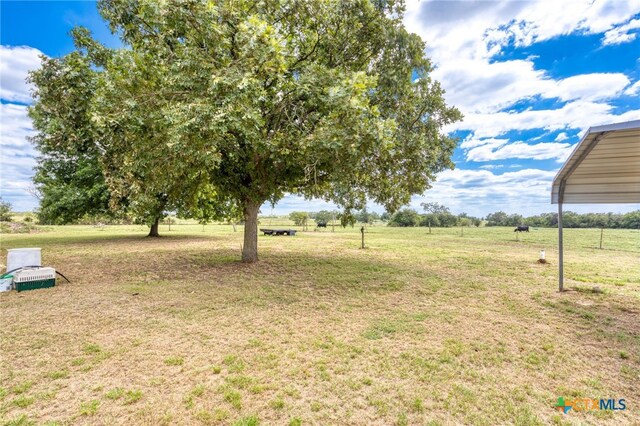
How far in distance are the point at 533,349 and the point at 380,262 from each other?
302 inches

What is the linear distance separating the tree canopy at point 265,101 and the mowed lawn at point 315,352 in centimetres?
344

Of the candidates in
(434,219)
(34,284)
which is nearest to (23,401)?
(34,284)

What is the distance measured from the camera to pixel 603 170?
6691 mm

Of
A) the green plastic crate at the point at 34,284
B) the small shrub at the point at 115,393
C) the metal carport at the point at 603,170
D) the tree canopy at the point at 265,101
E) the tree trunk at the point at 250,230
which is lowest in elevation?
the small shrub at the point at 115,393

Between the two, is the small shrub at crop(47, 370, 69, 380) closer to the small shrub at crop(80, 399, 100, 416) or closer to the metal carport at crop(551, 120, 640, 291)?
the small shrub at crop(80, 399, 100, 416)

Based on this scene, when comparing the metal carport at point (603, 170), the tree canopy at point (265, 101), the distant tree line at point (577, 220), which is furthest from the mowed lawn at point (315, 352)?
the distant tree line at point (577, 220)

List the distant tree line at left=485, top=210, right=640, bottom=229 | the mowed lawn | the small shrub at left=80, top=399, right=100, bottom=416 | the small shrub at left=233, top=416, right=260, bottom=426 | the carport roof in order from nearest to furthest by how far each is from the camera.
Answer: the small shrub at left=233, top=416, right=260, bottom=426
the small shrub at left=80, top=399, right=100, bottom=416
the mowed lawn
the carport roof
the distant tree line at left=485, top=210, right=640, bottom=229

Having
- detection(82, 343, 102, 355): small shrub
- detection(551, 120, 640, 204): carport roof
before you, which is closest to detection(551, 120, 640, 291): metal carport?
detection(551, 120, 640, 204): carport roof

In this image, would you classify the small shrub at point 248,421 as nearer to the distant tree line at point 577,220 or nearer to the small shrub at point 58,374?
the small shrub at point 58,374

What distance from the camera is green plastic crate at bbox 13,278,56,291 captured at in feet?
23.2

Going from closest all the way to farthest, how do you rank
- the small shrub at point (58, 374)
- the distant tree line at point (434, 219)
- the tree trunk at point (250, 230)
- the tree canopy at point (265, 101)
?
the small shrub at point (58, 374)
the tree canopy at point (265, 101)
the tree trunk at point (250, 230)
the distant tree line at point (434, 219)

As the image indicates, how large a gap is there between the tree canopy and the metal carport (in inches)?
130

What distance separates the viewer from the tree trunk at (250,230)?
34.7 ft

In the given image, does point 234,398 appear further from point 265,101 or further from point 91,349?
point 265,101
